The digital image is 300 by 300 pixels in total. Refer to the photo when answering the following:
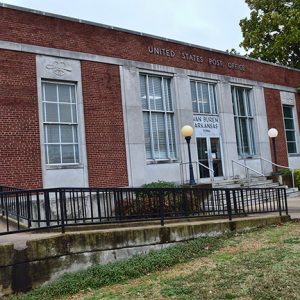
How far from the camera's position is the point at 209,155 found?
19844 millimetres

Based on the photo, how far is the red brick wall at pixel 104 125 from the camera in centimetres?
1562

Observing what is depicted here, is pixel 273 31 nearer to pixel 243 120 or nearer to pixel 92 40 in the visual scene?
pixel 243 120

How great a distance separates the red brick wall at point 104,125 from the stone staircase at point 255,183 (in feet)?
14.4

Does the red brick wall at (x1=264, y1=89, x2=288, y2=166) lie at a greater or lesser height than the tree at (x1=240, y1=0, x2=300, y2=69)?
lesser

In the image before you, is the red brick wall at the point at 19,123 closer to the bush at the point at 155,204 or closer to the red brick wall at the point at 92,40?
the red brick wall at the point at 92,40

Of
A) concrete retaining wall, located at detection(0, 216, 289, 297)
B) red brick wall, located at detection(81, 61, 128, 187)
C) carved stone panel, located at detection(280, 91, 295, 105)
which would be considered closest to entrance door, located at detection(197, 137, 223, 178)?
red brick wall, located at detection(81, 61, 128, 187)

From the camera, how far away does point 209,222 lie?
9.95 metres

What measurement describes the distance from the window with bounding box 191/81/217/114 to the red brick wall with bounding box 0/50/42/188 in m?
7.85

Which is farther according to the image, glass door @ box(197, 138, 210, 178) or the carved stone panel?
the carved stone panel

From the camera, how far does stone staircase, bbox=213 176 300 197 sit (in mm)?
18498

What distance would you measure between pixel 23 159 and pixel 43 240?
742cm

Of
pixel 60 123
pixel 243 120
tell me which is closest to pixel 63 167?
pixel 60 123

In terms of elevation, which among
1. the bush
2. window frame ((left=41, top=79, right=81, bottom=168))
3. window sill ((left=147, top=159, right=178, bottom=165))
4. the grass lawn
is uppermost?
window frame ((left=41, top=79, right=81, bottom=168))

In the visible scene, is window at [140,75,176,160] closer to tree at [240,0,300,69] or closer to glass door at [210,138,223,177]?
glass door at [210,138,223,177]
